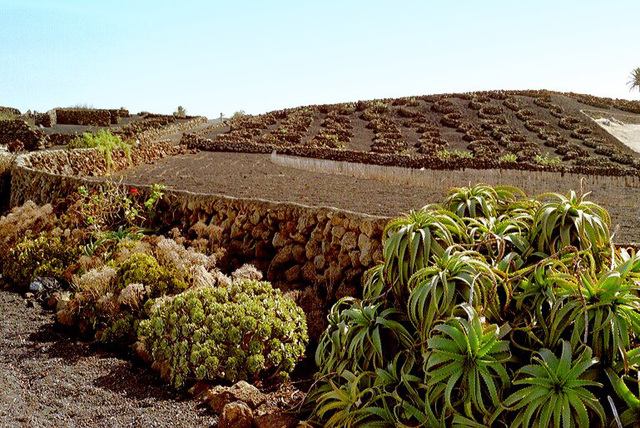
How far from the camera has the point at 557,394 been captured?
3.02 meters

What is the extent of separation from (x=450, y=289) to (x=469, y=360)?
0.37m

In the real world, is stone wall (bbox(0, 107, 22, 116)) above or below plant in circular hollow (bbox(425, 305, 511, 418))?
above

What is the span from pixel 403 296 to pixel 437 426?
81 cm

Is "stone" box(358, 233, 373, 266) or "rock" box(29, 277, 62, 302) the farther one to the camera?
"rock" box(29, 277, 62, 302)

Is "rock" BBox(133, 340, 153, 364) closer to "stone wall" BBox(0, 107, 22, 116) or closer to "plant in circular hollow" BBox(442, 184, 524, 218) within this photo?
"plant in circular hollow" BBox(442, 184, 524, 218)

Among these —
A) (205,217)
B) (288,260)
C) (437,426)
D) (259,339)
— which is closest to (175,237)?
(205,217)

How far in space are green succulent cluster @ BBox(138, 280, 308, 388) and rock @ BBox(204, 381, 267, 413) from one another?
31 centimetres

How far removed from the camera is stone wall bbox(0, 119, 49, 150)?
86.3 feet

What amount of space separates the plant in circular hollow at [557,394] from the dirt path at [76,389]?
90.6 inches

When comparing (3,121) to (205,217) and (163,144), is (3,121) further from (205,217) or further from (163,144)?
(205,217)

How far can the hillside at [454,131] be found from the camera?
71.9ft

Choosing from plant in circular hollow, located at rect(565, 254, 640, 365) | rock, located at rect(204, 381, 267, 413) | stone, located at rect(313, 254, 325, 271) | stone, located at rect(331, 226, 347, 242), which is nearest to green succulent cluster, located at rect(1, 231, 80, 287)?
stone, located at rect(313, 254, 325, 271)

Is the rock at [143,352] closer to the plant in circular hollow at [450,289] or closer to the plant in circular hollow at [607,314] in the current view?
the plant in circular hollow at [450,289]

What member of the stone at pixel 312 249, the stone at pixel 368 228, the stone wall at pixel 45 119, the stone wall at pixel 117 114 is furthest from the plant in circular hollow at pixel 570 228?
the stone wall at pixel 117 114
